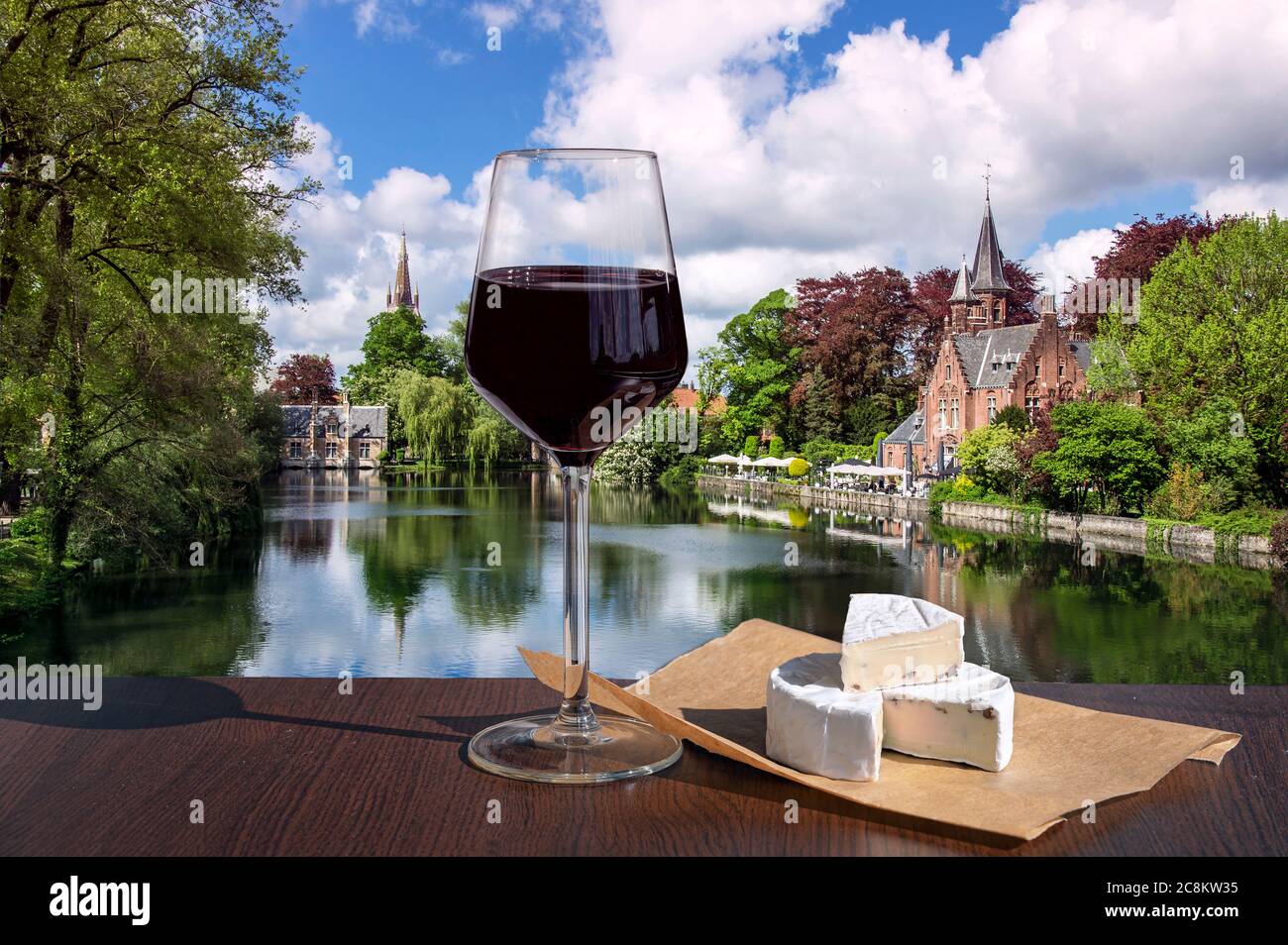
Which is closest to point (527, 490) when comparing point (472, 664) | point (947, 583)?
point (947, 583)

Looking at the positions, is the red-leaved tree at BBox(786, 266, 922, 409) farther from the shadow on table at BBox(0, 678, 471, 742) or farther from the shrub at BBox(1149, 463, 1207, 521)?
the shadow on table at BBox(0, 678, 471, 742)

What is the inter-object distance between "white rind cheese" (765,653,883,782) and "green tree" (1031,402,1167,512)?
1055 inches

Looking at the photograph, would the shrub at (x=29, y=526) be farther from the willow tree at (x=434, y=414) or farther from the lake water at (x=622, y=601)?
the willow tree at (x=434, y=414)

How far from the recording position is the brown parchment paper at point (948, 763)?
2.48 ft

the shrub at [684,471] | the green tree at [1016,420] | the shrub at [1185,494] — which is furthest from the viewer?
the shrub at [684,471]

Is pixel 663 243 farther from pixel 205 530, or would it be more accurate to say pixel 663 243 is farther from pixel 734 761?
pixel 205 530

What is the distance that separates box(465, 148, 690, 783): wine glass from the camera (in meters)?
0.93

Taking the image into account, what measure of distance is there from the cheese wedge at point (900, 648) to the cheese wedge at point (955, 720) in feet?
0.07

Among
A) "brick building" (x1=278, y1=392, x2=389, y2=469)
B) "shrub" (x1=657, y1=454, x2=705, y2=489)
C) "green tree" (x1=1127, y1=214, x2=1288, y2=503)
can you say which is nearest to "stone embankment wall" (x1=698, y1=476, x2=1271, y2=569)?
"green tree" (x1=1127, y1=214, x2=1288, y2=503)

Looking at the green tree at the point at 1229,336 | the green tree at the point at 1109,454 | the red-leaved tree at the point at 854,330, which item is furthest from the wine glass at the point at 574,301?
the red-leaved tree at the point at 854,330

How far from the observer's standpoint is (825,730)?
32.7 inches

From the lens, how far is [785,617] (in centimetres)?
1741

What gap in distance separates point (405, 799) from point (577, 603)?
0.64 feet
